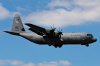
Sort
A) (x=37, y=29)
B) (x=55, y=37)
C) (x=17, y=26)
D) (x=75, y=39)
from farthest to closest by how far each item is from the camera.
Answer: (x=17, y=26) → (x=55, y=37) → (x=37, y=29) → (x=75, y=39)

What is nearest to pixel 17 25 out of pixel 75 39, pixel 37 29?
pixel 37 29

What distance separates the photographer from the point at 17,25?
271ft

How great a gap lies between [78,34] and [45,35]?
890 centimetres

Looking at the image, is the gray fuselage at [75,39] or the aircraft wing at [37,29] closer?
the aircraft wing at [37,29]

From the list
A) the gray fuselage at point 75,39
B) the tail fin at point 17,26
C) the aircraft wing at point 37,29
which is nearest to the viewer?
the aircraft wing at point 37,29

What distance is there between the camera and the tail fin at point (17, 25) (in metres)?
81.0

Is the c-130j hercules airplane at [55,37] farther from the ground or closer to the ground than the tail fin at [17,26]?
closer to the ground

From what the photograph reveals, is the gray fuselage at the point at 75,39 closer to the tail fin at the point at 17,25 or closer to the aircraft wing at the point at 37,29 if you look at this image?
the aircraft wing at the point at 37,29

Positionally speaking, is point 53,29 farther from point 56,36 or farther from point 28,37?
point 28,37

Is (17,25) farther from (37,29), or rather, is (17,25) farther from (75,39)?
(75,39)

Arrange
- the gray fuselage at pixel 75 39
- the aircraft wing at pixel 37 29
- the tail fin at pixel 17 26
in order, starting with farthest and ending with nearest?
the tail fin at pixel 17 26 → the gray fuselage at pixel 75 39 → the aircraft wing at pixel 37 29

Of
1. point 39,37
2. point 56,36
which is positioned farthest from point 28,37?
point 56,36

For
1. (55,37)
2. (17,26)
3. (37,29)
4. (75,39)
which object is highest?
(17,26)

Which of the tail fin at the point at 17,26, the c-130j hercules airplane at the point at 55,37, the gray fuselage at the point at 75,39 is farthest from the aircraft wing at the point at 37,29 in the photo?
the tail fin at the point at 17,26
